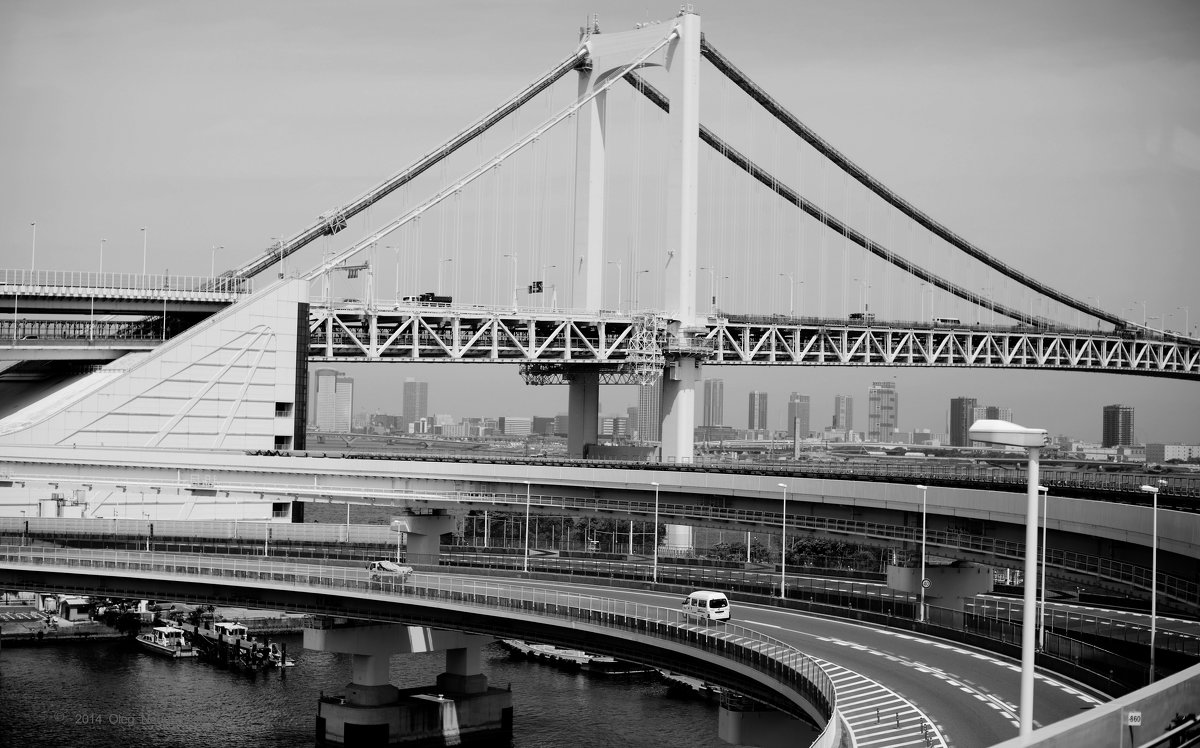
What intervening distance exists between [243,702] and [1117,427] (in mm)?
140522

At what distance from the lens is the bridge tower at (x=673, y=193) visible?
324 feet

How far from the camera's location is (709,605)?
46.7 m

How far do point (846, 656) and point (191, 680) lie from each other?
143 feet

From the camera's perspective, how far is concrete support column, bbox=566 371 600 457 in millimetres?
107125

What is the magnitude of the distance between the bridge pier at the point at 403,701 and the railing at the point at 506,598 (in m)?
3.71

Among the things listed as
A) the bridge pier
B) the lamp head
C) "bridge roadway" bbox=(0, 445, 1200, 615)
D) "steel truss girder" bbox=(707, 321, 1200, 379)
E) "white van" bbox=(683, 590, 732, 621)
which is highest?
"steel truss girder" bbox=(707, 321, 1200, 379)

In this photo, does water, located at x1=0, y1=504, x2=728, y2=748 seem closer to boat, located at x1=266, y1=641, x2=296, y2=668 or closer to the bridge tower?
boat, located at x1=266, y1=641, x2=296, y2=668

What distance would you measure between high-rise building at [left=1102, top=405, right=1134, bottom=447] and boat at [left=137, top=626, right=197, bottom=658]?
129m

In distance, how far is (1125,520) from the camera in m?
45.2

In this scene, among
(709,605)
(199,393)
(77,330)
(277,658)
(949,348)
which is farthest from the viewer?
(949,348)

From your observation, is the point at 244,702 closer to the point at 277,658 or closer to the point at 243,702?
the point at 243,702

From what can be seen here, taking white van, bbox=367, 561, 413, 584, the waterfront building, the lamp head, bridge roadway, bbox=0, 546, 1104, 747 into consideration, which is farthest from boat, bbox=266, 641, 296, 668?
the waterfront building

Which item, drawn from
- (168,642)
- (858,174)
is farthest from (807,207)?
(168,642)

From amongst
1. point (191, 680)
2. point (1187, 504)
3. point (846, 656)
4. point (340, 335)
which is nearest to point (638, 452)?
point (340, 335)
